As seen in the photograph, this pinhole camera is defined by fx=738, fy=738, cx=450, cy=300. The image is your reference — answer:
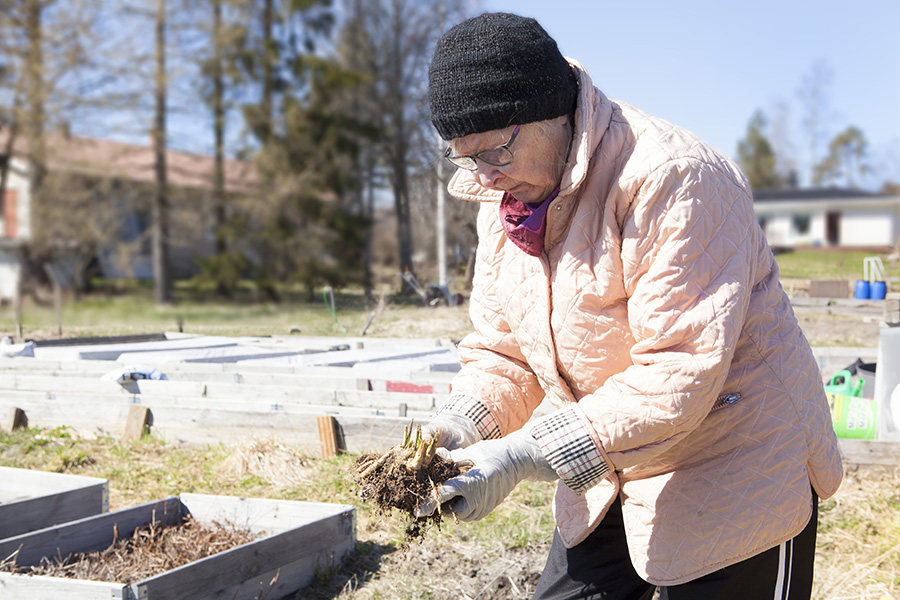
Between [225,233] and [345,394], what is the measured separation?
1186 cm

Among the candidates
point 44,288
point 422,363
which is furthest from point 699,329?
point 44,288

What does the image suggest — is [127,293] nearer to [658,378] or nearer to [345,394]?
[345,394]

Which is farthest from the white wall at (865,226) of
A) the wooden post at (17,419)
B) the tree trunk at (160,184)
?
the wooden post at (17,419)

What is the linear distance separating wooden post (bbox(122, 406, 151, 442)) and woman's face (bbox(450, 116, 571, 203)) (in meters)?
3.85

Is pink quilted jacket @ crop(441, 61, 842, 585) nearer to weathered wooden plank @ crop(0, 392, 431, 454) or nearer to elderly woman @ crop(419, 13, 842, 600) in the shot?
elderly woman @ crop(419, 13, 842, 600)

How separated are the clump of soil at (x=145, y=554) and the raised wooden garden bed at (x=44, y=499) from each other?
1.20 feet

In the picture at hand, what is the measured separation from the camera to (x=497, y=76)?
1318 millimetres

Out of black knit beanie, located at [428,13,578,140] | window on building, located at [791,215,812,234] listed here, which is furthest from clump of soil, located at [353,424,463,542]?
window on building, located at [791,215,812,234]

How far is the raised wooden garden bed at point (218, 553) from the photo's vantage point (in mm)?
2383

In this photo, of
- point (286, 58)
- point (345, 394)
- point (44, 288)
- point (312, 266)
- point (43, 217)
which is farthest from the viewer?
point (286, 58)

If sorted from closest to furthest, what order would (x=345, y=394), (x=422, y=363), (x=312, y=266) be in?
(x=345, y=394), (x=422, y=363), (x=312, y=266)

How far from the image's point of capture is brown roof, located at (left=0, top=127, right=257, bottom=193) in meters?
11.9

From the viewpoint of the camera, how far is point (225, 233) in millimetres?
15633

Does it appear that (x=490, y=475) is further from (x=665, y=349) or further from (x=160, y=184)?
(x=160, y=184)
